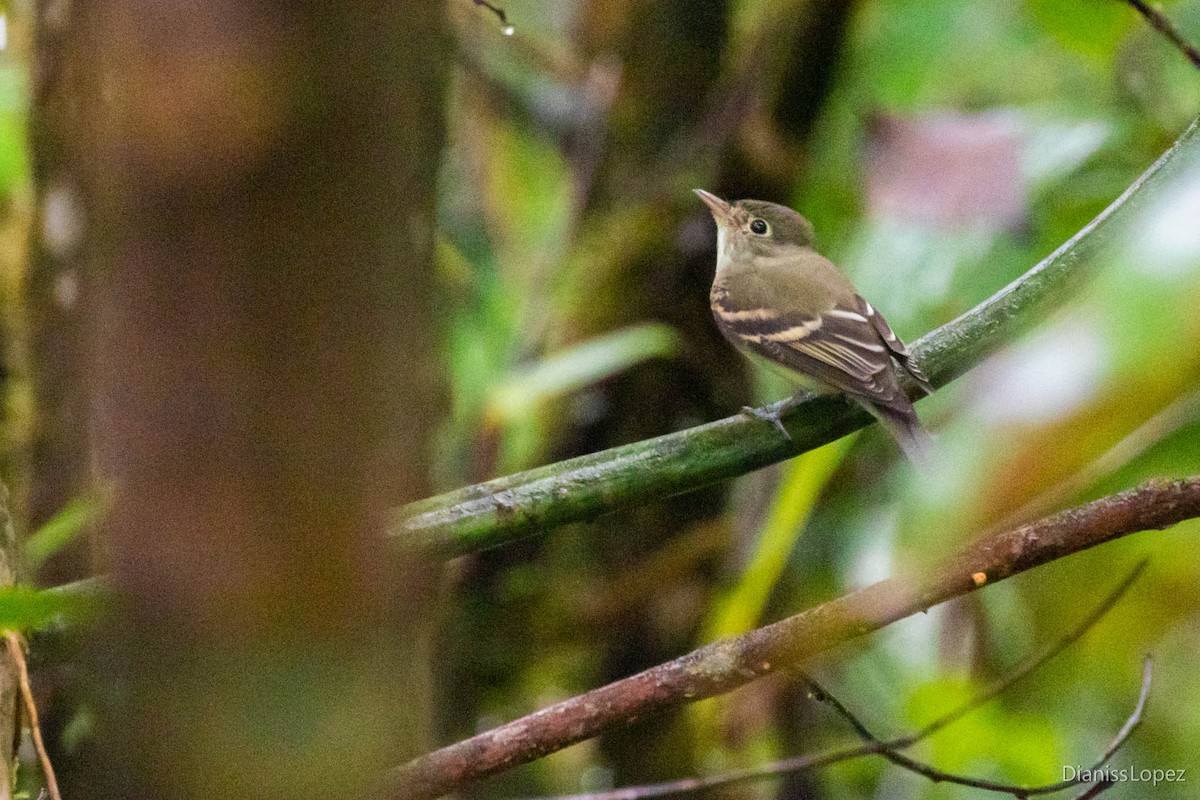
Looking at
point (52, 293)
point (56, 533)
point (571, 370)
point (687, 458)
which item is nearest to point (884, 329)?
point (571, 370)

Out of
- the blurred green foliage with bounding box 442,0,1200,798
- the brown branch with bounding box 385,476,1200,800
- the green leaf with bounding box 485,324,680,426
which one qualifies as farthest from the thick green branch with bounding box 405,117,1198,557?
the green leaf with bounding box 485,324,680,426

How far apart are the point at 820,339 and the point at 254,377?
1966 mm

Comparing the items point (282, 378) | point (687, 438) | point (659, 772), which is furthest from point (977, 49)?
point (282, 378)

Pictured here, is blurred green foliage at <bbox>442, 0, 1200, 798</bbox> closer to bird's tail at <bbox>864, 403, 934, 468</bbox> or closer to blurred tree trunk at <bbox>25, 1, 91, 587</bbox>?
bird's tail at <bbox>864, 403, 934, 468</bbox>

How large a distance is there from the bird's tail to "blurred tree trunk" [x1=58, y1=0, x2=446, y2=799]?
4.44 ft

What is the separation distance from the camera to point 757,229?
274 centimetres

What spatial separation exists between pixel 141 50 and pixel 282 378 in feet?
0.47

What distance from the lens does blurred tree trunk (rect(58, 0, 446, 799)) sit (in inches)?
19.4

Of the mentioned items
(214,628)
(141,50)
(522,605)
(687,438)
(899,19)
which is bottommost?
(522,605)

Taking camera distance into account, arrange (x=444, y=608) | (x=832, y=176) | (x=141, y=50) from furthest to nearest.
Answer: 1. (x=832, y=176)
2. (x=444, y=608)
3. (x=141, y=50)

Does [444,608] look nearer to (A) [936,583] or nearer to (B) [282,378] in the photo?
(A) [936,583]

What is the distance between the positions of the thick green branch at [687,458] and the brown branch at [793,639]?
17cm

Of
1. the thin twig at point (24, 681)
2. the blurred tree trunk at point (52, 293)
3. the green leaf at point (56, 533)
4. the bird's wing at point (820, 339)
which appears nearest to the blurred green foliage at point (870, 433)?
the bird's wing at point (820, 339)

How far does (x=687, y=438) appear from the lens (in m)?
1.24
